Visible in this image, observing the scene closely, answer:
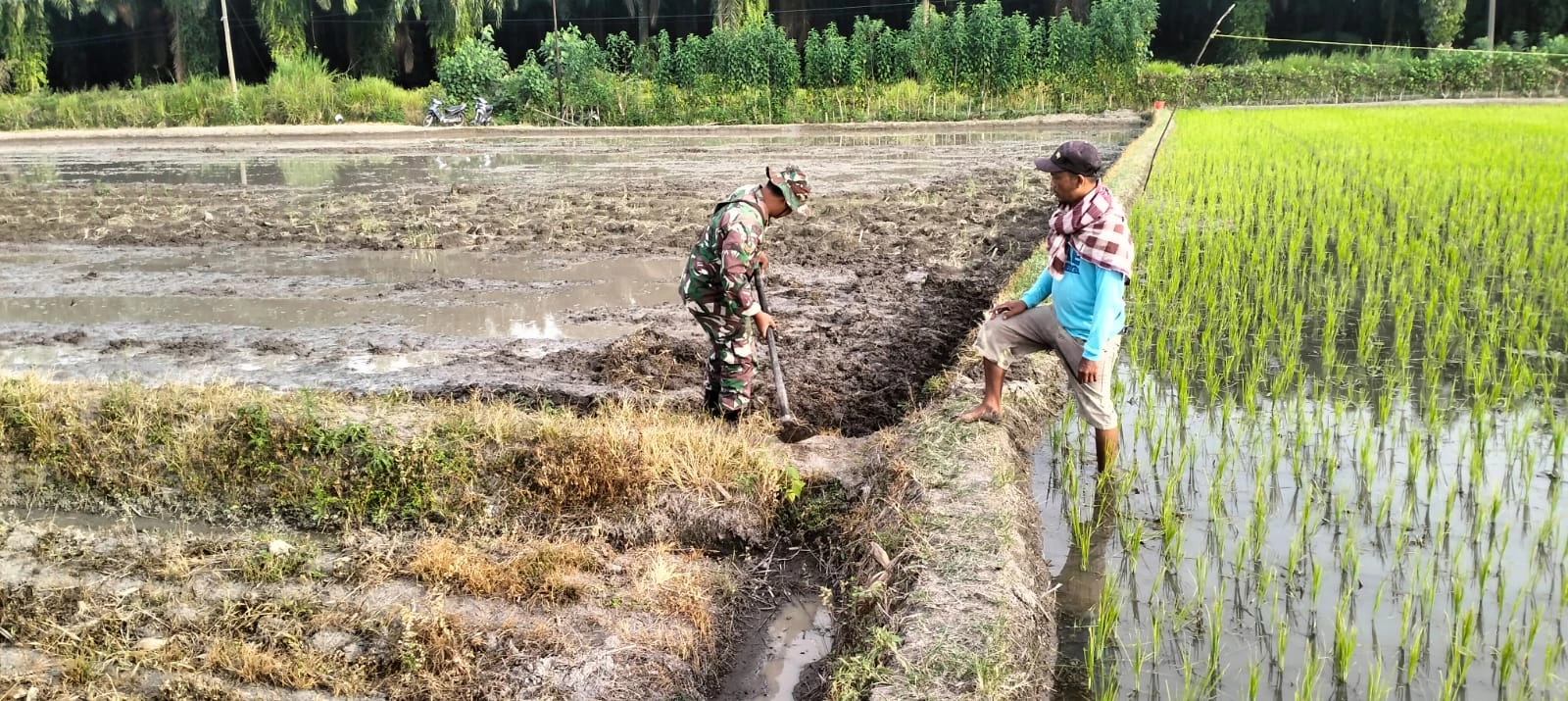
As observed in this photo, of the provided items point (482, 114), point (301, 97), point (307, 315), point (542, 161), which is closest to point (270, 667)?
point (307, 315)

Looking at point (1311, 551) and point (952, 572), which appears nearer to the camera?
point (952, 572)

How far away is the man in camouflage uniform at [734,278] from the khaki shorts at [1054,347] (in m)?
0.86

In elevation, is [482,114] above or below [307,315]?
above

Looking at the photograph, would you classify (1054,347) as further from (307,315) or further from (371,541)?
(307,315)

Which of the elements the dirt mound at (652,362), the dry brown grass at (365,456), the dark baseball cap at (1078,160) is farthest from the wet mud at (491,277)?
the dark baseball cap at (1078,160)

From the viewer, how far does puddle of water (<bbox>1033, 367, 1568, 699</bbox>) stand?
2646 millimetres

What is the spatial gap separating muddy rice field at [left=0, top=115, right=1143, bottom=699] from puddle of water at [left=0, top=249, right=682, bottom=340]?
0.12ft

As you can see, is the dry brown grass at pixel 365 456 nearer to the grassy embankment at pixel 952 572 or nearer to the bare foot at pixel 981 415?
the grassy embankment at pixel 952 572

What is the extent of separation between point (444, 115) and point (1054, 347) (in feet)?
77.6

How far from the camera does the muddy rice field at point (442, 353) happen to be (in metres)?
2.79

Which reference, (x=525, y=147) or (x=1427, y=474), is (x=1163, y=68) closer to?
(x=525, y=147)

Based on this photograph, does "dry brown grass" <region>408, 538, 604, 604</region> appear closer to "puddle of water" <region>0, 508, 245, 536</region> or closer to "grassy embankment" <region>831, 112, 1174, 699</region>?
"grassy embankment" <region>831, 112, 1174, 699</region>

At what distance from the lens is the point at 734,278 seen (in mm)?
4090

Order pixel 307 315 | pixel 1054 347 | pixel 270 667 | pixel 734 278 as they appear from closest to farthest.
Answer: pixel 270 667 → pixel 1054 347 → pixel 734 278 → pixel 307 315
